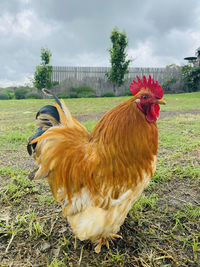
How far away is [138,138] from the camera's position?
60.1 inches

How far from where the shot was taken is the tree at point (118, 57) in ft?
54.3

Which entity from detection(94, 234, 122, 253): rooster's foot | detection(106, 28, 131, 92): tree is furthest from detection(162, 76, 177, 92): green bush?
detection(94, 234, 122, 253): rooster's foot

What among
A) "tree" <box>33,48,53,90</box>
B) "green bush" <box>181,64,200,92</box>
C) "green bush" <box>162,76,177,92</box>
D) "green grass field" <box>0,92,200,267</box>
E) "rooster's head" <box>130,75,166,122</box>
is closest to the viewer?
"rooster's head" <box>130,75,166,122</box>

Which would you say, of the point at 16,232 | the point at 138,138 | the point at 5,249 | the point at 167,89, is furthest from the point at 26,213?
the point at 167,89

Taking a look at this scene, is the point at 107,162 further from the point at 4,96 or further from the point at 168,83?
the point at 168,83

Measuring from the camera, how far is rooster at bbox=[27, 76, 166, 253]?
153 cm

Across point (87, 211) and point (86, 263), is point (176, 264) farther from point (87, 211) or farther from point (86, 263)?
point (87, 211)

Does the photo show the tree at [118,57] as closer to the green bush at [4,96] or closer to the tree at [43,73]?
the tree at [43,73]

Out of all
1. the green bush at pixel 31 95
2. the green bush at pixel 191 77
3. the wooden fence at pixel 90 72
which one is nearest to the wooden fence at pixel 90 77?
the wooden fence at pixel 90 72

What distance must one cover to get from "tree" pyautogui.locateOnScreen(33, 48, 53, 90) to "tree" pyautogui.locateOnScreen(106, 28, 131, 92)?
5.67 metres

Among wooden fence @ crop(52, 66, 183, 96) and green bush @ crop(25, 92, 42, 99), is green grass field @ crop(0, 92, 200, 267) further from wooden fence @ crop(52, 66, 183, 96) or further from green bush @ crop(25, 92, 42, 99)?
wooden fence @ crop(52, 66, 183, 96)

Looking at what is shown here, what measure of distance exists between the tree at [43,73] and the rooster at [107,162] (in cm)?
1556

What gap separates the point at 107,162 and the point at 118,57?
55.8 ft

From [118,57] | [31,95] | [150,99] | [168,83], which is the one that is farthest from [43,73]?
[150,99]
